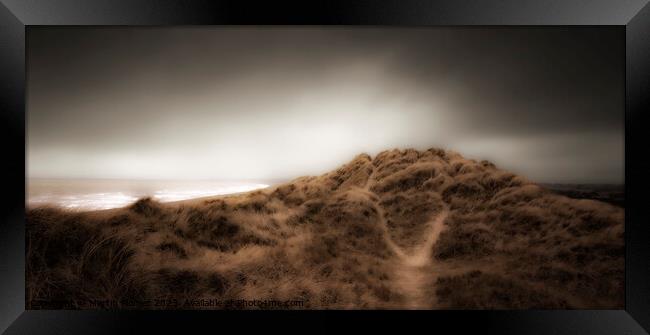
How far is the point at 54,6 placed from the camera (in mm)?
1754

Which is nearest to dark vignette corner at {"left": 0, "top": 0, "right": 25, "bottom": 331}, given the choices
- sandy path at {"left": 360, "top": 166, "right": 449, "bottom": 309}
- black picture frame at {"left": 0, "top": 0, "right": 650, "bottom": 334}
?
black picture frame at {"left": 0, "top": 0, "right": 650, "bottom": 334}

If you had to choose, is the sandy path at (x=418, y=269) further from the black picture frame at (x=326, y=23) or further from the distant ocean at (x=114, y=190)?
the distant ocean at (x=114, y=190)

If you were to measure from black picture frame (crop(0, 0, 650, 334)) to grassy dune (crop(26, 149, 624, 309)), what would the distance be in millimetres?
69

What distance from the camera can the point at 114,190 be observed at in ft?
6.09

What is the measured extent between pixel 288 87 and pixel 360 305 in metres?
1.48

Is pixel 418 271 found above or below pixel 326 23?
below

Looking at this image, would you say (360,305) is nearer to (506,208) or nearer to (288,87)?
(506,208)

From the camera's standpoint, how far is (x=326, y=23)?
70.1 inches

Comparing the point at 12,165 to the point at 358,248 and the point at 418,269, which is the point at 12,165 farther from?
the point at 418,269

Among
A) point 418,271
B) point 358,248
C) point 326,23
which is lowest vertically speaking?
point 418,271

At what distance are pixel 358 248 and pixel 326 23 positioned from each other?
1.43 metres

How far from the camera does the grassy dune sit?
1.83m

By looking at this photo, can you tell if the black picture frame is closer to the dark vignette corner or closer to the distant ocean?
the dark vignette corner

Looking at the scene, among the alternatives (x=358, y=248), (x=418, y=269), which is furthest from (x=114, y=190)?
(x=418, y=269)
